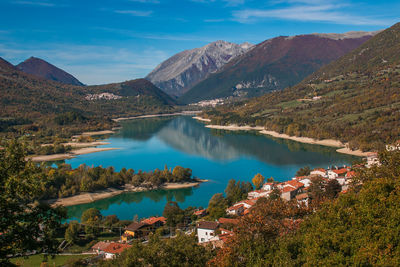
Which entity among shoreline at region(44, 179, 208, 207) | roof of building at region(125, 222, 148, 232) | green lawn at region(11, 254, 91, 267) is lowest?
shoreline at region(44, 179, 208, 207)

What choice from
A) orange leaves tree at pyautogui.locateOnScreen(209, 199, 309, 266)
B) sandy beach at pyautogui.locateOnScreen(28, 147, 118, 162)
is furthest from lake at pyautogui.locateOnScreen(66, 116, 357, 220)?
orange leaves tree at pyautogui.locateOnScreen(209, 199, 309, 266)

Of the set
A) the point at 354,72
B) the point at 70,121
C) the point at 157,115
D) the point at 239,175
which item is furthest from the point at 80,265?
the point at 157,115

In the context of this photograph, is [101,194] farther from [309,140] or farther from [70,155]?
[309,140]

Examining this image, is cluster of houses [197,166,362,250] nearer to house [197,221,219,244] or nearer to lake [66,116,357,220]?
house [197,221,219,244]

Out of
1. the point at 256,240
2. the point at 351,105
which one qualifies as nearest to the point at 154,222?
the point at 256,240

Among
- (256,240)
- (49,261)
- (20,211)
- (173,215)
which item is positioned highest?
(20,211)

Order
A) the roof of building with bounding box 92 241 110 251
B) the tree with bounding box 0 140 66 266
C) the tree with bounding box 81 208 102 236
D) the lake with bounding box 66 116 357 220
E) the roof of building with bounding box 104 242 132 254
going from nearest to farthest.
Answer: the tree with bounding box 0 140 66 266, the roof of building with bounding box 104 242 132 254, the roof of building with bounding box 92 241 110 251, the tree with bounding box 81 208 102 236, the lake with bounding box 66 116 357 220
